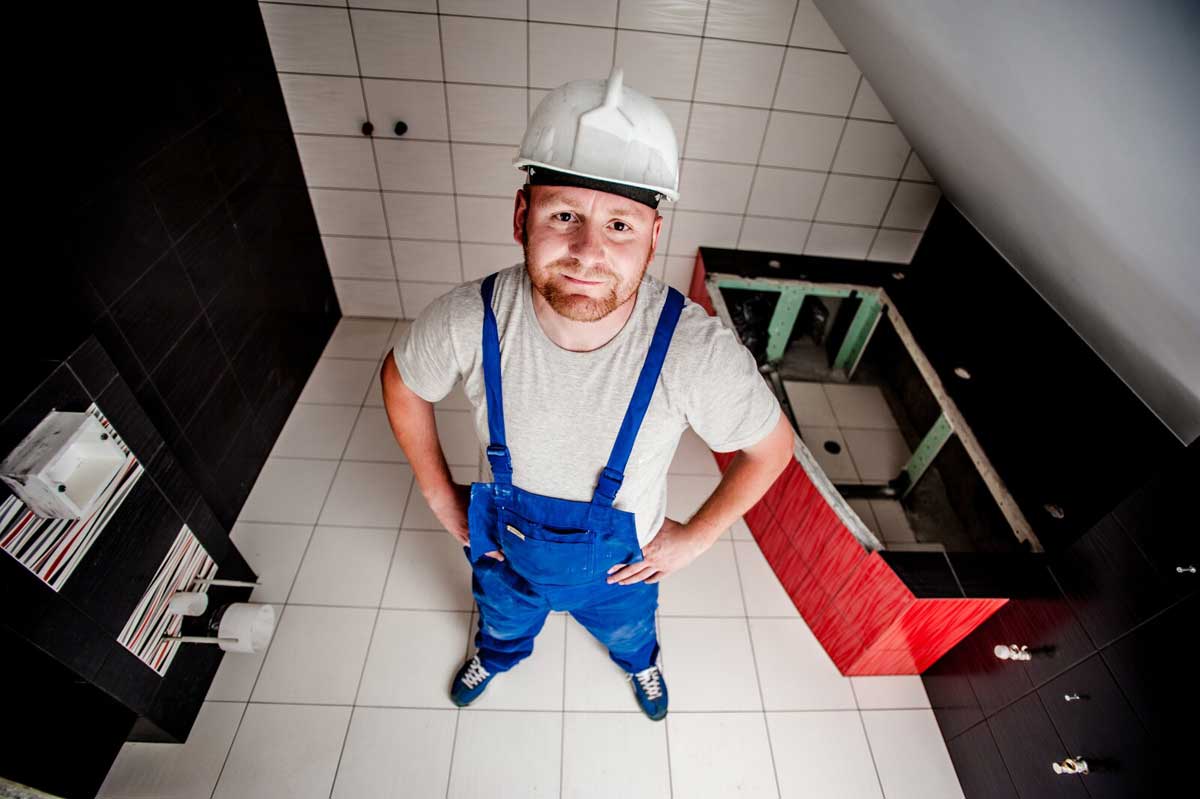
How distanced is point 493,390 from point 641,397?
1.10 ft

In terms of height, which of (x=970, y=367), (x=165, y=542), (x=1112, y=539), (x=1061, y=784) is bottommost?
(x=1061, y=784)

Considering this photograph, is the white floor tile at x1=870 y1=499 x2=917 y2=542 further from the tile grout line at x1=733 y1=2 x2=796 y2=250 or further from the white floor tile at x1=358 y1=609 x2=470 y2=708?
the white floor tile at x1=358 y1=609 x2=470 y2=708

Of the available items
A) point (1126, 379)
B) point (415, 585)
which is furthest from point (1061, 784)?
point (415, 585)

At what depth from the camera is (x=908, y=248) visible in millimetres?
3311

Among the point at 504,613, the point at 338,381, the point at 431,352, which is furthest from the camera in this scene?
the point at 338,381

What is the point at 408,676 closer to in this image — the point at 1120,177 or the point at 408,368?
the point at 408,368

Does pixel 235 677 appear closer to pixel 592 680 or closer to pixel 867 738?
pixel 592 680

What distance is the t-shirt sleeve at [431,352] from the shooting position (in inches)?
49.6

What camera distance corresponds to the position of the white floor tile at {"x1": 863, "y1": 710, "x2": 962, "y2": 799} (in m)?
1.96

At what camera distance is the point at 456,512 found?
1608 mm

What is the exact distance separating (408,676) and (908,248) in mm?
3530

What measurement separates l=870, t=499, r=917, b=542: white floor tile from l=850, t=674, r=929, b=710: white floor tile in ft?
2.15

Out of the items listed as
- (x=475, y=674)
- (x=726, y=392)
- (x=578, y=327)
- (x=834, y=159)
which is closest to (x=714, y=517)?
(x=726, y=392)

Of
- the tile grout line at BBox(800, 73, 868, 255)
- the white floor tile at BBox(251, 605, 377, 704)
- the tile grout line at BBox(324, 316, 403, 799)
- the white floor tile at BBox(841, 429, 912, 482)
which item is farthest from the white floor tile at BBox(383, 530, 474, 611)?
the tile grout line at BBox(800, 73, 868, 255)
